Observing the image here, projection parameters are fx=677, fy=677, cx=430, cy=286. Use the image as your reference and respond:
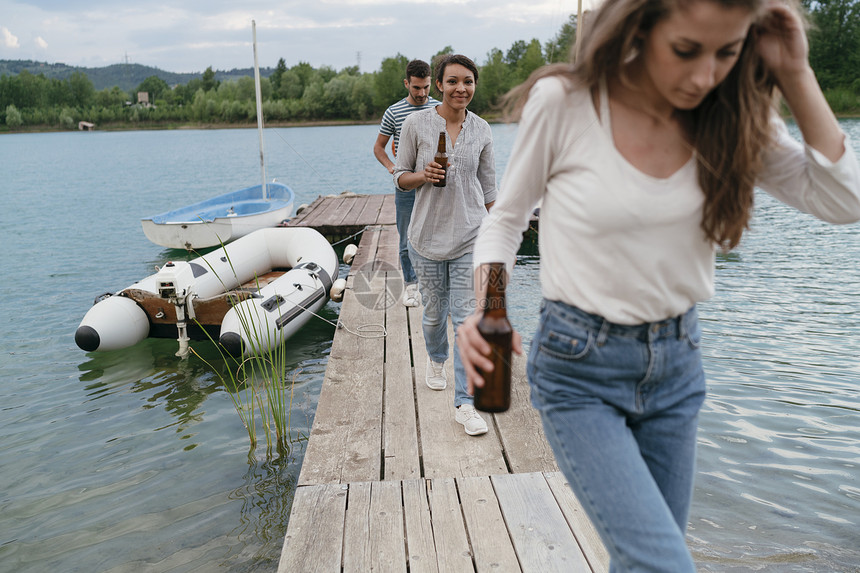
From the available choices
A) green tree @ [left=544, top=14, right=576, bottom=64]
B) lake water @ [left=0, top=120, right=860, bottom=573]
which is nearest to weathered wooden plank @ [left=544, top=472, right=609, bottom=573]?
lake water @ [left=0, top=120, right=860, bottom=573]

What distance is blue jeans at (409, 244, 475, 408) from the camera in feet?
11.3

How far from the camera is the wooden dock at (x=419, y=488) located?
2406mm

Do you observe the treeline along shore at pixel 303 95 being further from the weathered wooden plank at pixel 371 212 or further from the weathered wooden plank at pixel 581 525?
the weathered wooden plank at pixel 581 525

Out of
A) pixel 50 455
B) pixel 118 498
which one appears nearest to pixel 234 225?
pixel 50 455

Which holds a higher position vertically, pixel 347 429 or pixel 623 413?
pixel 623 413

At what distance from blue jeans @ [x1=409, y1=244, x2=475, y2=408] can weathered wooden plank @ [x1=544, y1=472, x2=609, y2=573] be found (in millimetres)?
717

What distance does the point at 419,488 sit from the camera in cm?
284

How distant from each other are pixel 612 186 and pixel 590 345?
292 mm

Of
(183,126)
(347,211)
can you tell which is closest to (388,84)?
(183,126)

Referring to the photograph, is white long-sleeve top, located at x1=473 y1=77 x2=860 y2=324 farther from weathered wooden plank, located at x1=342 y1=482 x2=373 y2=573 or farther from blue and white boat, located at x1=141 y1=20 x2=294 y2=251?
blue and white boat, located at x1=141 y1=20 x2=294 y2=251

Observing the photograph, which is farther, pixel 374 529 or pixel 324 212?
pixel 324 212

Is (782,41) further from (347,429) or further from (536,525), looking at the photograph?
(347,429)

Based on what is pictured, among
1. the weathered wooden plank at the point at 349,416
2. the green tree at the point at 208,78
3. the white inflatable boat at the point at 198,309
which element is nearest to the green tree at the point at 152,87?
the green tree at the point at 208,78

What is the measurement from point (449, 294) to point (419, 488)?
1.11 meters
